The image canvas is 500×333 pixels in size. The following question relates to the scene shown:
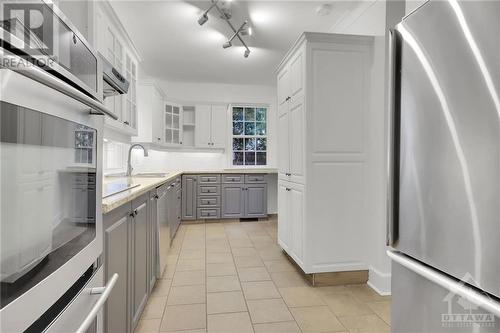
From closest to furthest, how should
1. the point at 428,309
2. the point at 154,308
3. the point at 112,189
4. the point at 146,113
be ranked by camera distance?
the point at 428,309 → the point at 112,189 → the point at 154,308 → the point at 146,113

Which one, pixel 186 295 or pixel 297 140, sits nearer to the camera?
pixel 186 295

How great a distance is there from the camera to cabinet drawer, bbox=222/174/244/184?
5.19 meters

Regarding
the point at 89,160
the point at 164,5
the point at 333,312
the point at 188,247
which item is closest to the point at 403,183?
the point at 89,160

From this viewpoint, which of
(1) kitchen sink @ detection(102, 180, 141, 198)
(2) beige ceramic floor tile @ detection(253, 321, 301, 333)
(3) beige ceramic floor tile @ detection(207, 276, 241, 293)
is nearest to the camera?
(1) kitchen sink @ detection(102, 180, 141, 198)

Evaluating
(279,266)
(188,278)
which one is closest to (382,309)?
(279,266)

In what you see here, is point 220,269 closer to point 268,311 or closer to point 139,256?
point 268,311

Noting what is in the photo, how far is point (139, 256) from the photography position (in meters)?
1.78

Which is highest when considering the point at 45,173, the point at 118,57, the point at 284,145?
the point at 118,57

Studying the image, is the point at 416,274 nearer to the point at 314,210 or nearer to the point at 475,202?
the point at 475,202

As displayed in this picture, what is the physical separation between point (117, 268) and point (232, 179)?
153 inches

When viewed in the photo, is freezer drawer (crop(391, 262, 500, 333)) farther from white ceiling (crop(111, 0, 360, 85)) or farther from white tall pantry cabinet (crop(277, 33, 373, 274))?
white ceiling (crop(111, 0, 360, 85))

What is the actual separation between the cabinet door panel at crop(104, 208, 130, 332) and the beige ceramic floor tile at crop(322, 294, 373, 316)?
146 centimetres

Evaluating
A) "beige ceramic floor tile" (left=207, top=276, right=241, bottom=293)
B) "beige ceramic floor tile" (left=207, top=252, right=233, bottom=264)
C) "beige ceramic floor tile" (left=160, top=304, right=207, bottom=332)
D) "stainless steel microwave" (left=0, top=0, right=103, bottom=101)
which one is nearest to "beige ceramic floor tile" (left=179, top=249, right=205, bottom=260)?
"beige ceramic floor tile" (left=207, top=252, right=233, bottom=264)

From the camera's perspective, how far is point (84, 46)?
84 cm
